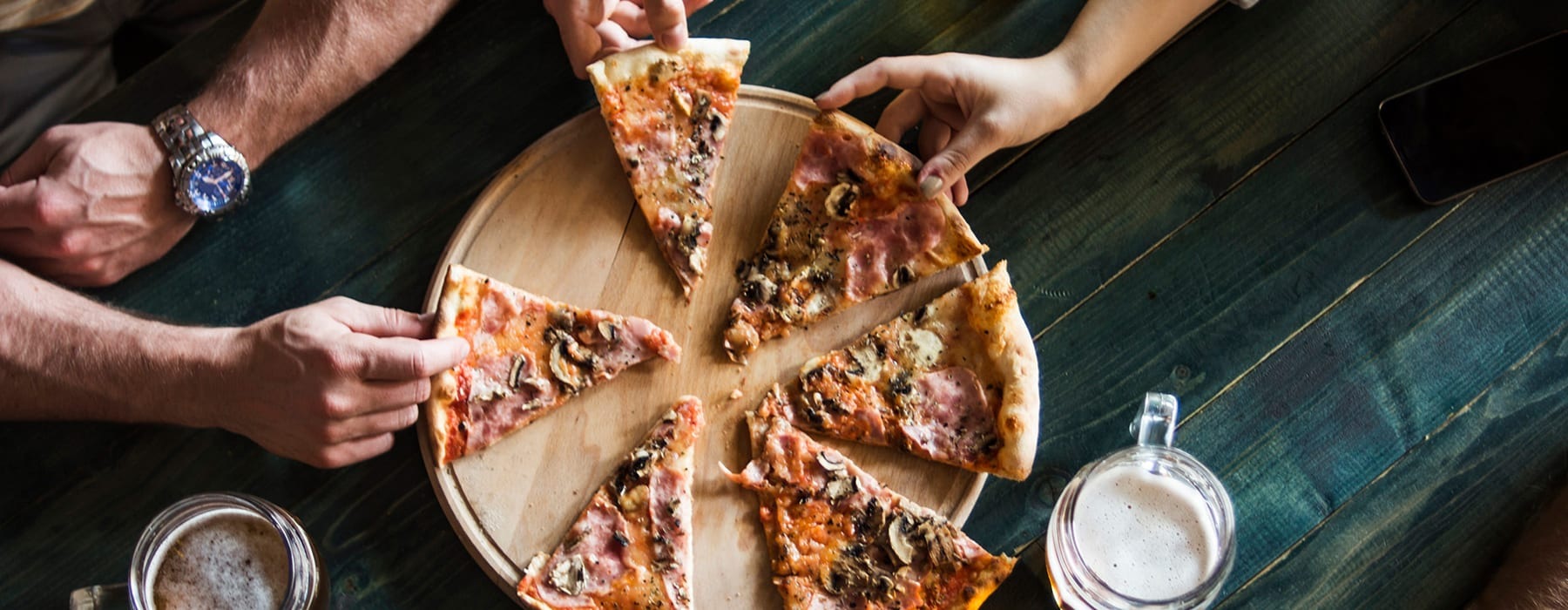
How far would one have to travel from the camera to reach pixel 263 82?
2572 millimetres

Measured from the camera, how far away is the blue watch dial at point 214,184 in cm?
255

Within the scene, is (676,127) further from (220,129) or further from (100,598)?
(100,598)

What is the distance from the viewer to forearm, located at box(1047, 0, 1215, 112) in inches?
99.4

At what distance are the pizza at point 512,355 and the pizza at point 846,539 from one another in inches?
12.6

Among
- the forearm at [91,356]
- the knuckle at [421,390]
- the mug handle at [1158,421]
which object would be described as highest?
the forearm at [91,356]

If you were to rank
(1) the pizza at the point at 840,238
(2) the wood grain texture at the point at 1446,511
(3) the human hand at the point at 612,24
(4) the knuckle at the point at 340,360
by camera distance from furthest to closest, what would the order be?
1. (2) the wood grain texture at the point at 1446,511
2. (1) the pizza at the point at 840,238
3. (3) the human hand at the point at 612,24
4. (4) the knuckle at the point at 340,360

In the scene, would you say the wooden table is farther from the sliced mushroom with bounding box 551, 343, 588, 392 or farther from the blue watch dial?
A: the sliced mushroom with bounding box 551, 343, 588, 392

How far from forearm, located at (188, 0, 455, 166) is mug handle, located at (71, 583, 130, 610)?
978mm

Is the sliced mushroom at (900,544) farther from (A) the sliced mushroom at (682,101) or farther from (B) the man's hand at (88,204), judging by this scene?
(B) the man's hand at (88,204)

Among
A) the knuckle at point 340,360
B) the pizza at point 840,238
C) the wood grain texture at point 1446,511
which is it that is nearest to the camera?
the knuckle at point 340,360

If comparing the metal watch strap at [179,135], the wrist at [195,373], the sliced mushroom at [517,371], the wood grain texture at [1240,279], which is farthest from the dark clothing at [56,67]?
the wood grain texture at [1240,279]

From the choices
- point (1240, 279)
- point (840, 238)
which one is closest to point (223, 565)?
point (840, 238)

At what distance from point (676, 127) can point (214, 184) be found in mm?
1026

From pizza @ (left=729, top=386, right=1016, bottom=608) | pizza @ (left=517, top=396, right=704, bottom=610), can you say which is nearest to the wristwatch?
pizza @ (left=517, top=396, right=704, bottom=610)
